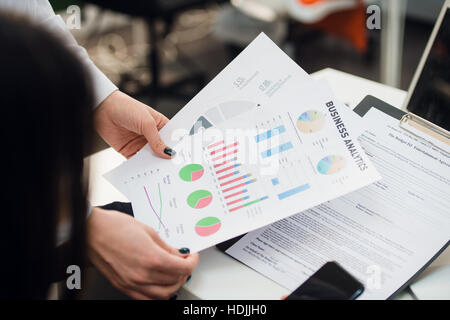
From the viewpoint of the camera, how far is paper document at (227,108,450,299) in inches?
24.0

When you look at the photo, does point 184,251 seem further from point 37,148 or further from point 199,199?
point 37,148

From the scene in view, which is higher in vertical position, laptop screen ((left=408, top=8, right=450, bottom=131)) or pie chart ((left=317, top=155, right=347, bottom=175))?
laptop screen ((left=408, top=8, right=450, bottom=131))

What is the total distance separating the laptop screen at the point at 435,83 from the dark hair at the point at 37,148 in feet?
1.79

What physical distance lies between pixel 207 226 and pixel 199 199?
4 centimetres

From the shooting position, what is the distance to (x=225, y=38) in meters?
2.50

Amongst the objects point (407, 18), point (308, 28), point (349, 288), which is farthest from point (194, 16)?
point (349, 288)

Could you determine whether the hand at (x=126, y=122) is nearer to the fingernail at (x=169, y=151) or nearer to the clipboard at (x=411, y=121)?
the fingernail at (x=169, y=151)

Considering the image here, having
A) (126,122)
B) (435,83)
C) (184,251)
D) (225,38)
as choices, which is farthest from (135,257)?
(225,38)

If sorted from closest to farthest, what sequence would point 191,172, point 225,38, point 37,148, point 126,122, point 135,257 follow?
point 37,148 → point 135,257 → point 191,172 → point 126,122 → point 225,38

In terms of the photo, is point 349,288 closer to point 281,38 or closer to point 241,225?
point 241,225

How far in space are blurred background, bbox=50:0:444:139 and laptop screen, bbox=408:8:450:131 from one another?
1128 mm
